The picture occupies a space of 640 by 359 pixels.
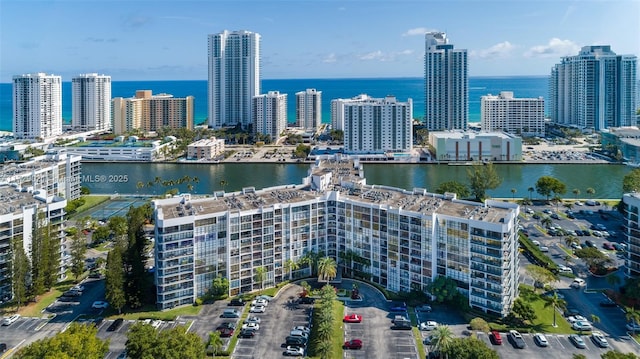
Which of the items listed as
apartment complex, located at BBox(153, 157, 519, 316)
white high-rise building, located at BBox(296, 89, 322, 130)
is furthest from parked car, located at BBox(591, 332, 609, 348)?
white high-rise building, located at BBox(296, 89, 322, 130)

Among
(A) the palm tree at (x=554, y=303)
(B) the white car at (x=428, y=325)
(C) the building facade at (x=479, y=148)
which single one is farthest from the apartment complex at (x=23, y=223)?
(C) the building facade at (x=479, y=148)

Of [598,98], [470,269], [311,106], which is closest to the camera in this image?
[470,269]

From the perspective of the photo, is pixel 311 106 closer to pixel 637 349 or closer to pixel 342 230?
pixel 342 230

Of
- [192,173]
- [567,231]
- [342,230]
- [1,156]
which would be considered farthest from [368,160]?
[1,156]

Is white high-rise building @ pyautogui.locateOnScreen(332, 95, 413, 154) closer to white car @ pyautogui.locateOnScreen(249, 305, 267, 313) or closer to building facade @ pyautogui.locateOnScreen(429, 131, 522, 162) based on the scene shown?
building facade @ pyautogui.locateOnScreen(429, 131, 522, 162)

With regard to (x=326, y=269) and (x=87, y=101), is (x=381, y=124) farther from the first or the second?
(x=87, y=101)

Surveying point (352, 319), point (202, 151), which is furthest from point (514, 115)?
point (352, 319)

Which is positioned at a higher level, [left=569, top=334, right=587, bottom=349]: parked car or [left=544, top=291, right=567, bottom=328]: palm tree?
[left=544, top=291, right=567, bottom=328]: palm tree

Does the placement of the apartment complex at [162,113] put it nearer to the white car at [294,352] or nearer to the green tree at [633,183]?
the green tree at [633,183]
